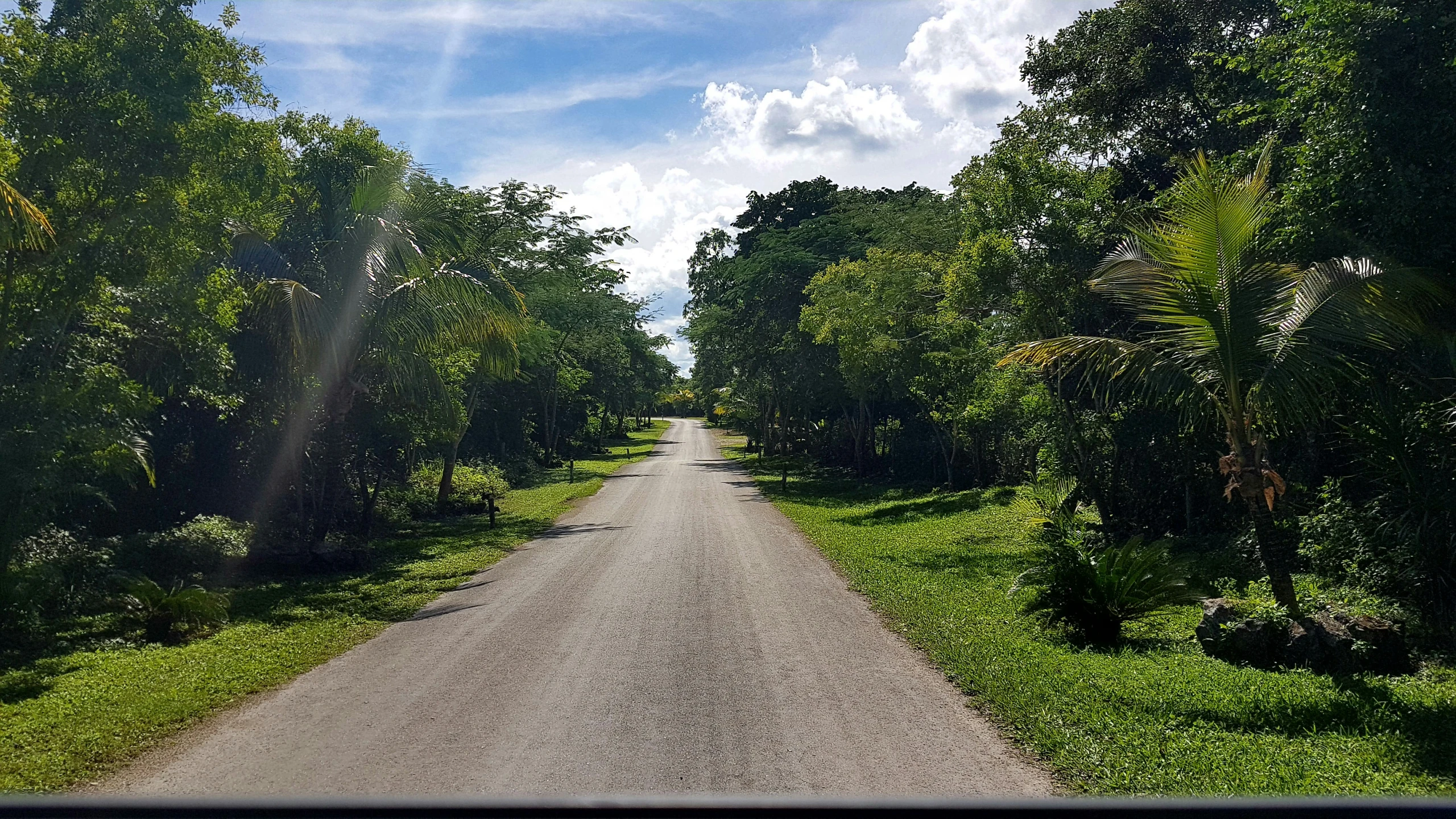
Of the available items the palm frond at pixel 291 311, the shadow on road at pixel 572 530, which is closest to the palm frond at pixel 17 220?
the palm frond at pixel 291 311

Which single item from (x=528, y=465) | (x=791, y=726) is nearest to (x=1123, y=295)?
(x=791, y=726)

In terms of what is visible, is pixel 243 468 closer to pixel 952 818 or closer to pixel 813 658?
pixel 813 658

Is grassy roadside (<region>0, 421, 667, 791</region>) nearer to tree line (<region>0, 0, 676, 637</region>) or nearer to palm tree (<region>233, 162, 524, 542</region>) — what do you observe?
tree line (<region>0, 0, 676, 637</region>)

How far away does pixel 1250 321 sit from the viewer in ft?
27.0

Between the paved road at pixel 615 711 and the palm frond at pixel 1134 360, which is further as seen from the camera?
the palm frond at pixel 1134 360

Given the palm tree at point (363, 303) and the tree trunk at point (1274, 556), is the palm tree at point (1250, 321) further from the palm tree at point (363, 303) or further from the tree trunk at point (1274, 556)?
the palm tree at point (363, 303)

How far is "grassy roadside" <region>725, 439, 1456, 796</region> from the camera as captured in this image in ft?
17.5

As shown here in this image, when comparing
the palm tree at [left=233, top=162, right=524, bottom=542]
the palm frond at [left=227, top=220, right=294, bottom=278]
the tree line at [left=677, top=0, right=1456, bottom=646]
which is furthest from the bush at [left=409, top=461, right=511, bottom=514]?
the tree line at [left=677, top=0, right=1456, bottom=646]

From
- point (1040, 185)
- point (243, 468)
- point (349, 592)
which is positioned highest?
point (1040, 185)

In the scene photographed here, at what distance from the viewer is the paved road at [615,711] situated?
555cm

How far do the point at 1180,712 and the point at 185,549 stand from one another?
539 inches

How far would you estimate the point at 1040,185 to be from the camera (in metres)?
15.2

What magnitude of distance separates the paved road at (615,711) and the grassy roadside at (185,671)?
1.11ft

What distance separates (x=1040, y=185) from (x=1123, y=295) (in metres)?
6.49
